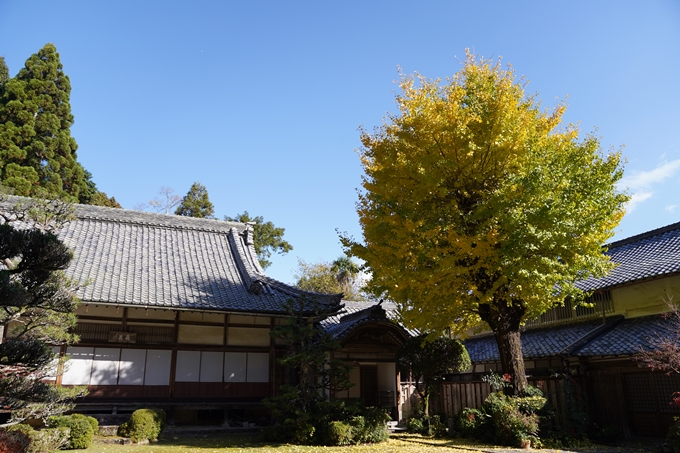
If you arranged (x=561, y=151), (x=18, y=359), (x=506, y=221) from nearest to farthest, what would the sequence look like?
1. (x=18, y=359)
2. (x=506, y=221)
3. (x=561, y=151)

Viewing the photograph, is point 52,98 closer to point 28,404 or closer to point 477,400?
point 28,404

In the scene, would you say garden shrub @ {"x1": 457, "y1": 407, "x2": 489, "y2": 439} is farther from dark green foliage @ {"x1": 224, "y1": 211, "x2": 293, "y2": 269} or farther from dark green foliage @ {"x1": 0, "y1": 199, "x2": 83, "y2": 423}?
dark green foliage @ {"x1": 224, "y1": 211, "x2": 293, "y2": 269}

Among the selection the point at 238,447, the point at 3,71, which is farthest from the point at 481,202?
the point at 3,71

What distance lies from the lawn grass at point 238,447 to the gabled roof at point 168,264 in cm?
442

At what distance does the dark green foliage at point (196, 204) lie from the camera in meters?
48.4

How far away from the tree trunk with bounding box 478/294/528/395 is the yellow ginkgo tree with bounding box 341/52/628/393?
1.3 inches

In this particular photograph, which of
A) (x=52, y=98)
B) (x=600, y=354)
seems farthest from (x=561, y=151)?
(x=52, y=98)

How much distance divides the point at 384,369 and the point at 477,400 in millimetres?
6093

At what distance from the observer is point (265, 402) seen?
15062 mm

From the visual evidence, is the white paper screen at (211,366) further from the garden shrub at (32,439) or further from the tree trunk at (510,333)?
the tree trunk at (510,333)

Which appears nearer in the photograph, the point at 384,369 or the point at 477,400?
the point at 477,400

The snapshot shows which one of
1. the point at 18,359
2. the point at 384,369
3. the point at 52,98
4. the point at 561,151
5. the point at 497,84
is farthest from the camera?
the point at 52,98

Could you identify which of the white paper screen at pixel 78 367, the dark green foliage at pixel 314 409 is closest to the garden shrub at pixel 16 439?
the white paper screen at pixel 78 367

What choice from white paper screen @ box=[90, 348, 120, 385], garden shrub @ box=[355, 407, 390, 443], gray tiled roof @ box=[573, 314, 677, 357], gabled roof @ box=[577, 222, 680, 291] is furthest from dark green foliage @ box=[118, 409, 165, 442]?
gabled roof @ box=[577, 222, 680, 291]
